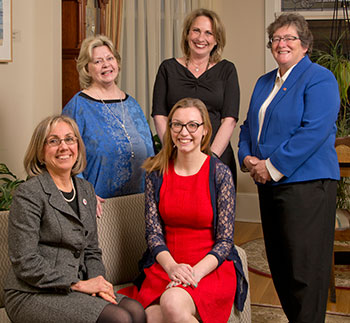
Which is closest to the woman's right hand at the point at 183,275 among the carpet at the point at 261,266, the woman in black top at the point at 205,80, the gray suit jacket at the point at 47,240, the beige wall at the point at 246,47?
the gray suit jacket at the point at 47,240

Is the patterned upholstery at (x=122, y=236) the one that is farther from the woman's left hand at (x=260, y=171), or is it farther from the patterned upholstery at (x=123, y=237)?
the woman's left hand at (x=260, y=171)

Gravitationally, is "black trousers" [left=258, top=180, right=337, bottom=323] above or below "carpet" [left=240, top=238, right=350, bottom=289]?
above

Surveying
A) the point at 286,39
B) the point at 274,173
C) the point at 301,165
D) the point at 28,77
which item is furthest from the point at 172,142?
the point at 28,77

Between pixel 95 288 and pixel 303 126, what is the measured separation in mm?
1097

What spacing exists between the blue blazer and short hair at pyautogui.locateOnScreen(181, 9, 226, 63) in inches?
24.8

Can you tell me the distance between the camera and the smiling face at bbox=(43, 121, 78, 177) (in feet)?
6.43

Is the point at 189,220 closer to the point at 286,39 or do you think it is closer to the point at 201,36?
the point at 286,39

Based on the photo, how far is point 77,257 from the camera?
197 cm

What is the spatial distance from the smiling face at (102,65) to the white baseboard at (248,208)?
341 centimetres

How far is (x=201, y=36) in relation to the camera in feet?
9.08

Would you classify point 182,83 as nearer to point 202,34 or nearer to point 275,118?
point 202,34

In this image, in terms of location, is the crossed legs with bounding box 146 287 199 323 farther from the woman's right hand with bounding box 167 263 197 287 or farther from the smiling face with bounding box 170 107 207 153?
the smiling face with bounding box 170 107 207 153

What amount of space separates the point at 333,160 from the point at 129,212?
3.13 feet

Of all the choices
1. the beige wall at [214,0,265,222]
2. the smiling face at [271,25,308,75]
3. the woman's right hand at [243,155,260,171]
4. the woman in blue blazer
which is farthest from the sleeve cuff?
the beige wall at [214,0,265,222]
